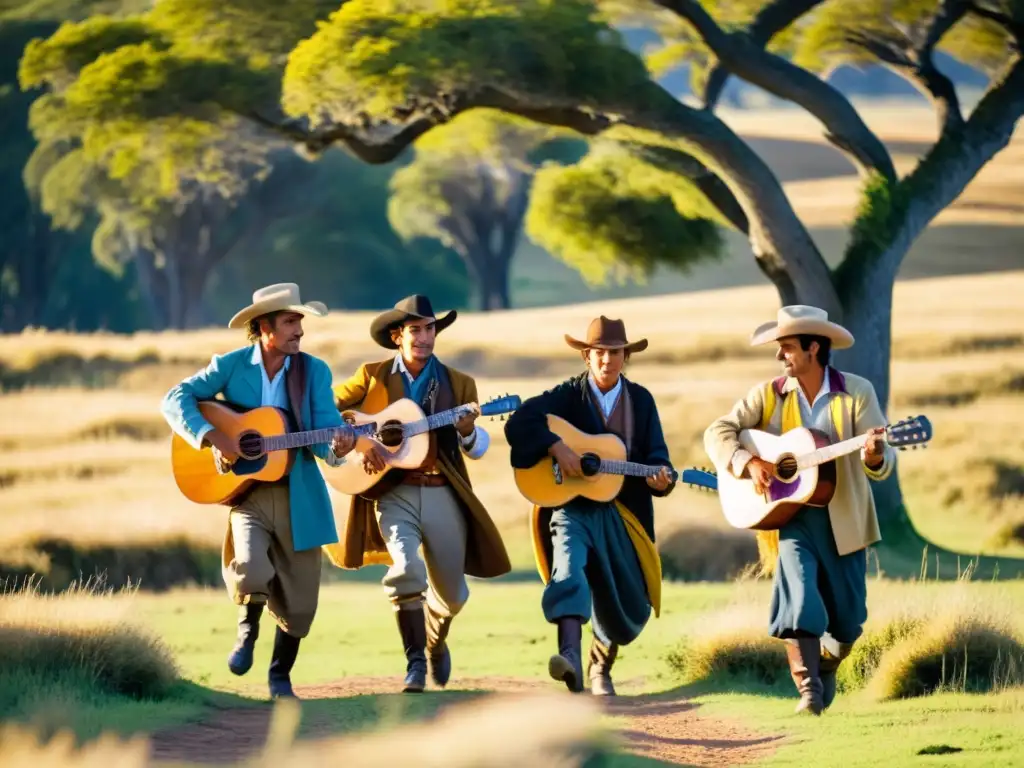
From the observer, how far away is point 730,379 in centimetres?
3409

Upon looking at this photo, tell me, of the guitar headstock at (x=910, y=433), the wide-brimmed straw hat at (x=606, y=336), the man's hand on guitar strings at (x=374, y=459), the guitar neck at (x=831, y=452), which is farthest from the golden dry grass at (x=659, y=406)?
the guitar headstock at (x=910, y=433)

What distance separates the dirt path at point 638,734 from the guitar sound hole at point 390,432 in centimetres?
126

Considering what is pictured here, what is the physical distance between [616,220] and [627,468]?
11.0m

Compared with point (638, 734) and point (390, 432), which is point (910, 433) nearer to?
point (638, 734)

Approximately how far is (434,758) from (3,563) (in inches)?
438

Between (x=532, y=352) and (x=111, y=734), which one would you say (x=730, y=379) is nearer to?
(x=532, y=352)

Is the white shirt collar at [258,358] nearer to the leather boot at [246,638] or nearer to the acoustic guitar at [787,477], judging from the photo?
the leather boot at [246,638]

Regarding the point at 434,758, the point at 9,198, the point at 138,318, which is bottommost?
the point at 138,318

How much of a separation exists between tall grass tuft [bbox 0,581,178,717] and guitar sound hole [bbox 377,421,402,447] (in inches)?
55.9

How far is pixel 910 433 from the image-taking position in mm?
8688

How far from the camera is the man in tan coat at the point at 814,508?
924 cm

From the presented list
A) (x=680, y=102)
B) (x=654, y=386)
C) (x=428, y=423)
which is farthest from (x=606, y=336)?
(x=654, y=386)

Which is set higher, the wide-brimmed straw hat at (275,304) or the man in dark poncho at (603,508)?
the wide-brimmed straw hat at (275,304)

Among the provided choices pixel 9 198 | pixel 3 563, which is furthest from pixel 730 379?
pixel 9 198
